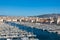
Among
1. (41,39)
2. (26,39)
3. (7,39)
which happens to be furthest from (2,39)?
(41,39)

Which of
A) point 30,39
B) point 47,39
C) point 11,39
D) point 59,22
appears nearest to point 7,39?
point 11,39

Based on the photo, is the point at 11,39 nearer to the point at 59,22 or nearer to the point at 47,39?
the point at 47,39

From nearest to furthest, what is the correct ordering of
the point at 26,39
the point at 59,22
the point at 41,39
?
the point at 26,39, the point at 41,39, the point at 59,22

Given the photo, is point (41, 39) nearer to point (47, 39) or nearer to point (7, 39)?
point (47, 39)

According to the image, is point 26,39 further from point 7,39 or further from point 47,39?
point 47,39

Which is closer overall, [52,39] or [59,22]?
[52,39]

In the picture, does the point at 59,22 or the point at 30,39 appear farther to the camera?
the point at 59,22

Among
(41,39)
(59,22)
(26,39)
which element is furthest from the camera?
(59,22)
